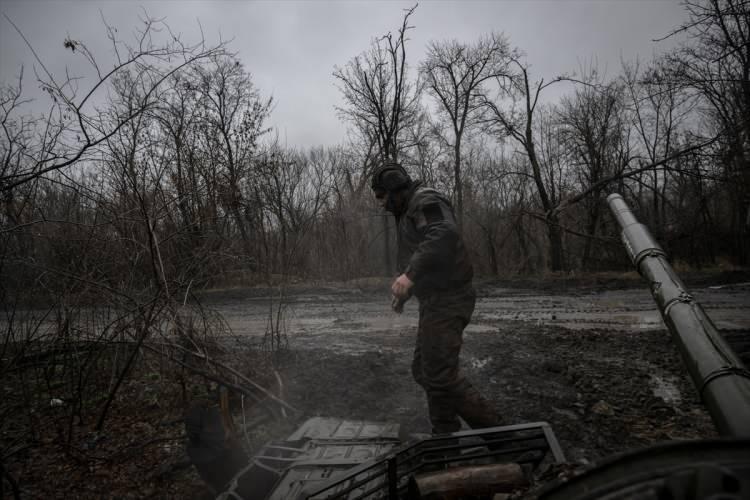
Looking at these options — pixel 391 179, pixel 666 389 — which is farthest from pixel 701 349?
pixel 666 389

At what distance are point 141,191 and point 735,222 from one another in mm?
20769

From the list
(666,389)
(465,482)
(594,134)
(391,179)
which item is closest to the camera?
(465,482)

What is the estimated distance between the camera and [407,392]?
13.1 feet

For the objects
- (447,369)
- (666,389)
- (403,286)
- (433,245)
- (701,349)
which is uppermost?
(433,245)

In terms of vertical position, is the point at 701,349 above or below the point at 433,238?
below

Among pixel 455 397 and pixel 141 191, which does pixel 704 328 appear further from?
pixel 141 191

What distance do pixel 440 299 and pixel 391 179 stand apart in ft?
3.26

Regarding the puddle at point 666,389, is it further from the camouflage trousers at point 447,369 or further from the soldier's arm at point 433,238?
the soldier's arm at point 433,238

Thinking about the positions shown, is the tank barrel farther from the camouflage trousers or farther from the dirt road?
the camouflage trousers

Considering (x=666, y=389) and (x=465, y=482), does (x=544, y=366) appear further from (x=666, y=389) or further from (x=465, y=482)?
(x=465, y=482)

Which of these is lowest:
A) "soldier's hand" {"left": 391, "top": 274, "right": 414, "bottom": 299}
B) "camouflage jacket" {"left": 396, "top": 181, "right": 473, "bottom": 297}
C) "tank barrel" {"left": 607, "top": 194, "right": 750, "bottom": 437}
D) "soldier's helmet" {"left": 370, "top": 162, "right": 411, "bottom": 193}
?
"tank barrel" {"left": 607, "top": 194, "right": 750, "bottom": 437}

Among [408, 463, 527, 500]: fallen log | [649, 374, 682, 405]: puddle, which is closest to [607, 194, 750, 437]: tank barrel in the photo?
[408, 463, 527, 500]: fallen log

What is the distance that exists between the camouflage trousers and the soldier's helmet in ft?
2.92

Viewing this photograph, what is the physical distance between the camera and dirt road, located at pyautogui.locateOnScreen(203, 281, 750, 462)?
3227mm
